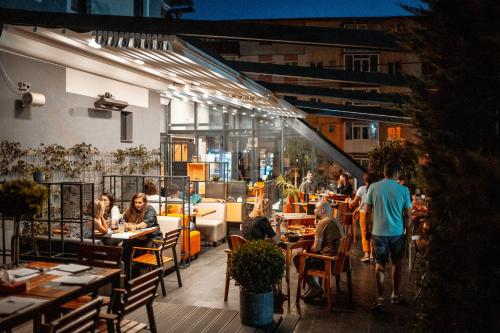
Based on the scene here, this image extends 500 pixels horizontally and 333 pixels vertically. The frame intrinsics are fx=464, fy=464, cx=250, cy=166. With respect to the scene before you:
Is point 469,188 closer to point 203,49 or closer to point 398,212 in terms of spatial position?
point 398,212

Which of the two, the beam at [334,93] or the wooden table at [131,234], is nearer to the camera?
the wooden table at [131,234]

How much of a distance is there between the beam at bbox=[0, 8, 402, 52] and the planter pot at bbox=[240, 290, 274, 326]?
112 inches

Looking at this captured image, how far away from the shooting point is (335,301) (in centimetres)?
643

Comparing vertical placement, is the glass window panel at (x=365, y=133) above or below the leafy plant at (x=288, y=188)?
above

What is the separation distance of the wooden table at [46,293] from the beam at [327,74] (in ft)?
13.6

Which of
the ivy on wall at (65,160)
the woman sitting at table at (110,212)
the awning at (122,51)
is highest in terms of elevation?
the awning at (122,51)

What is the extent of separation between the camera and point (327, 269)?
595cm

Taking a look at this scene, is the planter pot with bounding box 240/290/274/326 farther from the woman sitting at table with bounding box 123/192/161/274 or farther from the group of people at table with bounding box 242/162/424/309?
the woman sitting at table with bounding box 123/192/161/274

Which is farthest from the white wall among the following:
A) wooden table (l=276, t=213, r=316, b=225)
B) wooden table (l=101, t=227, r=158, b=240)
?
wooden table (l=276, t=213, r=316, b=225)

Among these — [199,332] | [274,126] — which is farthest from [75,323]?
[274,126]

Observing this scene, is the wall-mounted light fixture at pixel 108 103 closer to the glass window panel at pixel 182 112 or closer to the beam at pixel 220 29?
the beam at pixel 220 29

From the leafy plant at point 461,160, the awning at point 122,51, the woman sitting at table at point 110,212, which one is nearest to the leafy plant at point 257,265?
the awning at point 122,51

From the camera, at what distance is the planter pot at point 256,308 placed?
533cm

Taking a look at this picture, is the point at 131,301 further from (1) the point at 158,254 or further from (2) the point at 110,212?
(2) the point at 110,212
